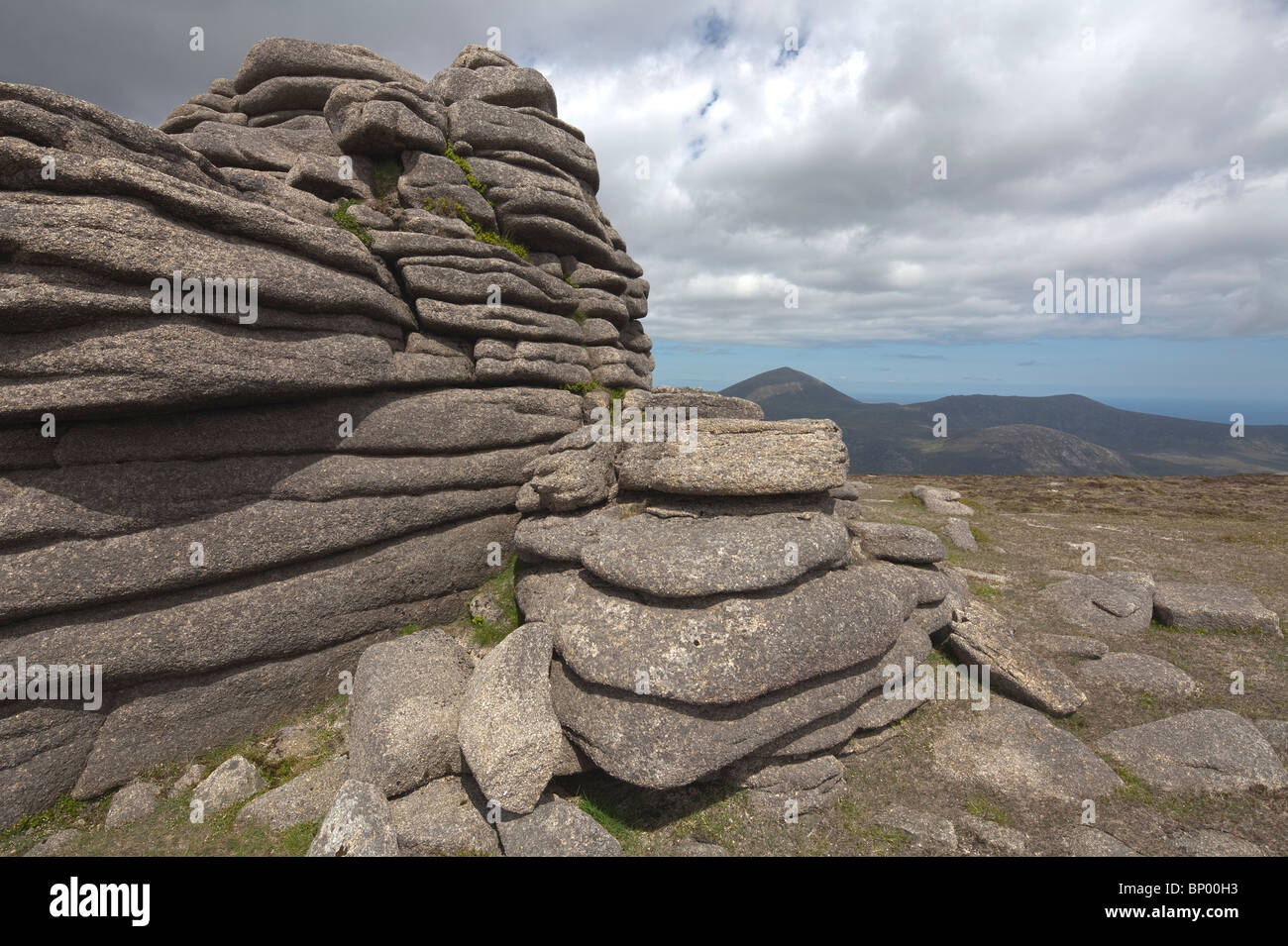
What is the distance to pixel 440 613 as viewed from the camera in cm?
1792

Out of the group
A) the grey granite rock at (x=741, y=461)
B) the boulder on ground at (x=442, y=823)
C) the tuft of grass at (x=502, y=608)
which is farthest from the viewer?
the tuft of grass at (x=502, y=608)

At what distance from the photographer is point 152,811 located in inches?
489

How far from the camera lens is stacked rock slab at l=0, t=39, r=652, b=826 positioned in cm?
1220

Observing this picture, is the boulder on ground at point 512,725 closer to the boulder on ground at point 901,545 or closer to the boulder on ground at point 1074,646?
the boulder on ground at point 901,545

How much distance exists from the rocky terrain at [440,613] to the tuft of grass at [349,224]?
4.1 inches

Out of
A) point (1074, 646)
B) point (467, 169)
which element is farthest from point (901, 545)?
point (467, 169)

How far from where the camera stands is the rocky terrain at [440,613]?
38.5 ft

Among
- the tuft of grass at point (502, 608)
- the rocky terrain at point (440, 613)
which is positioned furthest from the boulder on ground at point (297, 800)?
the tuft of grass at point (502, 608)

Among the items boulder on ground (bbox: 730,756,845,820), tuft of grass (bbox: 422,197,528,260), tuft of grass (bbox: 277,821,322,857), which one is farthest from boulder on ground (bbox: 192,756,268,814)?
tuft of grass (bbox: 422,197,528,260)

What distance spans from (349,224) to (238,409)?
8145 millimetres

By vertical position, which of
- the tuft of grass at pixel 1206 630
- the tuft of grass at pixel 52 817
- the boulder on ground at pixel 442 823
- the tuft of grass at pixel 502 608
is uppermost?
the tuft of grass at pixel 502 608

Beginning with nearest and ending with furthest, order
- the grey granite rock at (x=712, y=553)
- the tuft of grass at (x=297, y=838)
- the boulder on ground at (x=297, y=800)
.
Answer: the tuft of grass at (x=297, y=838) → the boulder on ground at (x=297, y=800) → the grey granite rock at (x=712, y=553)

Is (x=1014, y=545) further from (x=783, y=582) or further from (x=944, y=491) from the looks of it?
(x=783, y=582)

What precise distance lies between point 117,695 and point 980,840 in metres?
20.9
